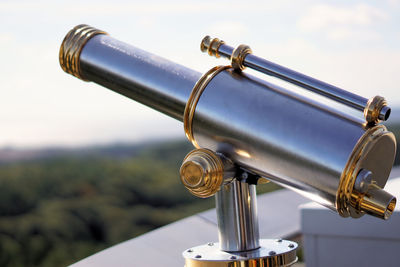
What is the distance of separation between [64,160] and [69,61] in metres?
5.65

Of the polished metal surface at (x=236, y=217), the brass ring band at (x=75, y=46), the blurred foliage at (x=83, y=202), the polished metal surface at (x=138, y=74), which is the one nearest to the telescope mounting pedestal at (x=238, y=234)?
the polished metal surface at (x=236, y=217)

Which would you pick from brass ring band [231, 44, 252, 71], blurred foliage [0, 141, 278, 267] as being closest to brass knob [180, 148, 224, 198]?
brass ring band [231, 44, 252, 71]

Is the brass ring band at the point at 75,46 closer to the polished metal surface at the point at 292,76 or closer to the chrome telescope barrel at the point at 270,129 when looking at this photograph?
the chrome telescope barrel at the point at 270,129

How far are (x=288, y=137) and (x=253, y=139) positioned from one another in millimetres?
48

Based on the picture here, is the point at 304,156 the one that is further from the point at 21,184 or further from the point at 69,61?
Answer: the point at 21,184

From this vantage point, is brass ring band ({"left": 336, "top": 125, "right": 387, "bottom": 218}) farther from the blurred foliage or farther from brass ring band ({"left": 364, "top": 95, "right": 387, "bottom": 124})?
the blurred foliage

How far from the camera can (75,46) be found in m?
0.93

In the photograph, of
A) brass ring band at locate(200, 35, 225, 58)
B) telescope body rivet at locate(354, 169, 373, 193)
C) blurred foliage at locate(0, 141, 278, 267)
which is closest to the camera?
telescope body rivet at locate(354, 169, 373, 193)

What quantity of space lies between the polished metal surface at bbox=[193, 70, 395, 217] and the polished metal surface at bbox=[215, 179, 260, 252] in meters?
0.04

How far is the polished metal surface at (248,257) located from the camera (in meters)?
0.74

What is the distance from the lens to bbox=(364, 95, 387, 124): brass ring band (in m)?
0.68

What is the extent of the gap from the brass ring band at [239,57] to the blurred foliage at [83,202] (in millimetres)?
3356

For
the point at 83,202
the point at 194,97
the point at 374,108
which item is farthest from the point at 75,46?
the point at 83,202

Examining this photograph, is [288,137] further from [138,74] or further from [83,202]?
[83,202]
